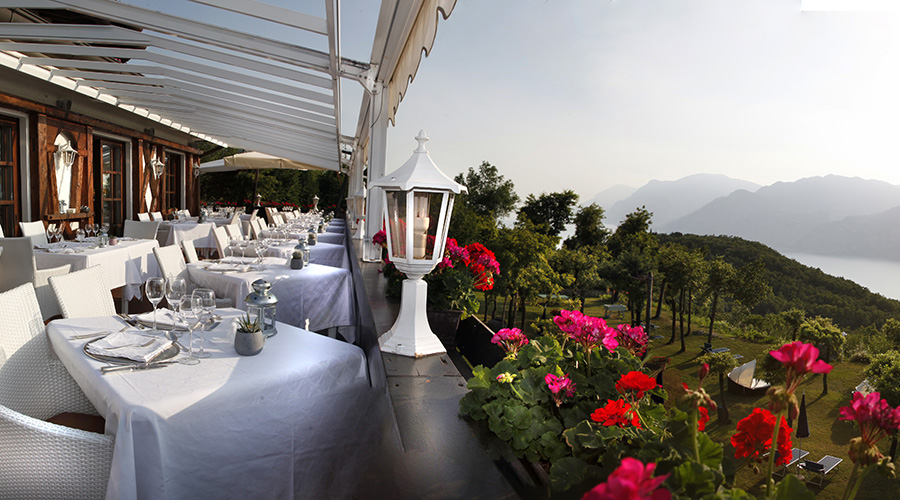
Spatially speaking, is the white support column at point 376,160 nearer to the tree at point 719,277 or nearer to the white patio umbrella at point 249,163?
the white patio umbrella at point 249,163

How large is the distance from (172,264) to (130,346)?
2435 millimetres

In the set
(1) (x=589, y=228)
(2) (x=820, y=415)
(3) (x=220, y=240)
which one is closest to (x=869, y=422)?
(3) (x=220, y=240)

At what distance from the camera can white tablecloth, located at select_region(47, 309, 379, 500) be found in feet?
4.62

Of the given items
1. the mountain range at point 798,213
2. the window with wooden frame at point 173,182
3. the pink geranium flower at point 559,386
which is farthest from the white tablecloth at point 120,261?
the mountain range at point 798,213

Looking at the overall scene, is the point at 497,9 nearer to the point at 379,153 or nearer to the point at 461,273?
the point at 379,153

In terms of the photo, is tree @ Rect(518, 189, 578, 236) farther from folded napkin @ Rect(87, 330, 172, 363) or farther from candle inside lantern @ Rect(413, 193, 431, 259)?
folded napkin @ Rect(87, 330, 172, 363)

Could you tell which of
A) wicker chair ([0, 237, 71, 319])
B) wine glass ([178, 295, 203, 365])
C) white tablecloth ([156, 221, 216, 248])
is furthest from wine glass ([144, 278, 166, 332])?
white tablecloth ([156, 221, 216, 248])

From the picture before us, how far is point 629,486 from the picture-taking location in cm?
37

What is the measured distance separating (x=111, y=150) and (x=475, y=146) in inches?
2077

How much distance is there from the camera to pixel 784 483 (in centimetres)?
63

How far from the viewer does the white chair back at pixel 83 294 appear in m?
2.44

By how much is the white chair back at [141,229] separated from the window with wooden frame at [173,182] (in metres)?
5.72

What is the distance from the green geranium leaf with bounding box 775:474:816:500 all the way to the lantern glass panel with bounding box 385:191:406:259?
1560 mm

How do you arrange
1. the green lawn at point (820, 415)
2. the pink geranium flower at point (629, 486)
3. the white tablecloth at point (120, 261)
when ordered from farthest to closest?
→ the green lawn at point (820, 415) → the white tablecloth at point (120, 261) → the pink geranium flower at point (629, 486)
